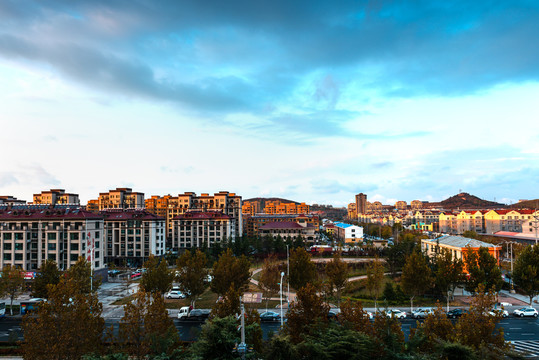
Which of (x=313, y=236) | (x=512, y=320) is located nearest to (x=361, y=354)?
(x=512, y=320)

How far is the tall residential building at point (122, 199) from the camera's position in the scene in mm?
89631

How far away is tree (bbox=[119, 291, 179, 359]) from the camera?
16.1m

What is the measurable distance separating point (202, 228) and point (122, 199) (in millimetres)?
29656

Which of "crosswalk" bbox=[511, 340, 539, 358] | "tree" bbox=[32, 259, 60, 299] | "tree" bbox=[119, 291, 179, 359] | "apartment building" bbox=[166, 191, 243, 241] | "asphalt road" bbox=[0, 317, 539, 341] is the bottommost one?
"asphalt road" bbox=[0, 317, 539, 341]

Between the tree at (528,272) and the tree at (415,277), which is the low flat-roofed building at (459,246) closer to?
the tree at (528,272)

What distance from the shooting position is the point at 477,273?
33.9m

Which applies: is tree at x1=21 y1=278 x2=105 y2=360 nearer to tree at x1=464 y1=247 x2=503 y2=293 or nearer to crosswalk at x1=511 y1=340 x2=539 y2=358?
crosswalk at x1=511 y1=340 x2=539 y2=358

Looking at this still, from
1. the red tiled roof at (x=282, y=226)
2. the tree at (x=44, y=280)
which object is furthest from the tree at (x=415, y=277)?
the red tiled roof at (x=282, y=226)

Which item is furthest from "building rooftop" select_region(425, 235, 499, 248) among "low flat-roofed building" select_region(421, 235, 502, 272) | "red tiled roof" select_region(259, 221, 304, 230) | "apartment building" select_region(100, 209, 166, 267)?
"apartment building" select_region(100, 209, 166, 267)

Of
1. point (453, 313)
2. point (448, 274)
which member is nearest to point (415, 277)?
point (448, 274)

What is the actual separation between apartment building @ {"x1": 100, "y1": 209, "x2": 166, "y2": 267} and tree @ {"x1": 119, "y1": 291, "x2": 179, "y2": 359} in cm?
4991

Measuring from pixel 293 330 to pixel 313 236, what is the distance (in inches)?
2751

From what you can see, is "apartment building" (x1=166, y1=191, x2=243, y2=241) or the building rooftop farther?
"apartment building" (x1=166, y1=191, x2=243, y2=241)

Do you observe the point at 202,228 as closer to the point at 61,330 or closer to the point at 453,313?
the point at 453,313
